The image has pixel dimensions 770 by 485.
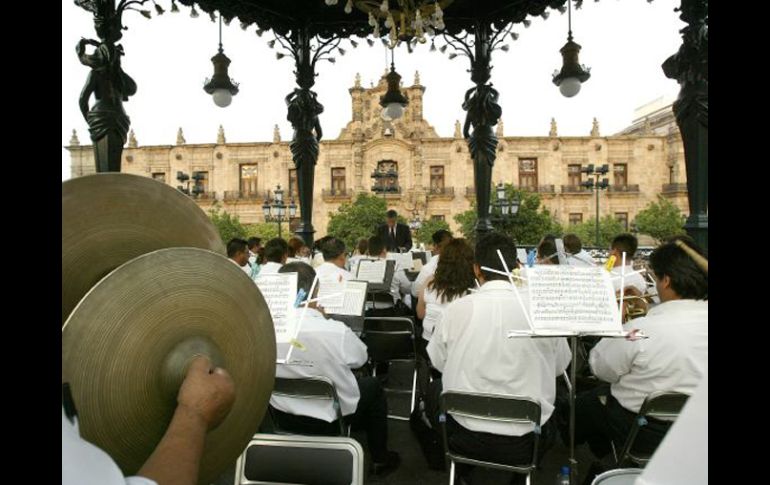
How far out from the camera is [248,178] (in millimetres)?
40750

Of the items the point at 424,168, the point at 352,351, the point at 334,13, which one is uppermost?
the point at 424,168

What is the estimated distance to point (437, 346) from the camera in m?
2.94

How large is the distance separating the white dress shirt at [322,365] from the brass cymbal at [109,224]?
1.77 m

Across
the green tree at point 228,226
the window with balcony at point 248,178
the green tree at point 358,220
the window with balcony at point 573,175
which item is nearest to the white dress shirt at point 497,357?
the green tree at point 358,220

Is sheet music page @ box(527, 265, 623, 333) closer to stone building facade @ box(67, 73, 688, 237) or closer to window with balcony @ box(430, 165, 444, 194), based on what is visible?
stone building facade @ box(67, 73, 688, 237)

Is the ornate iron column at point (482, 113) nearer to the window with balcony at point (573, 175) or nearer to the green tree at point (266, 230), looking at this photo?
the green tree at point (266, 230)

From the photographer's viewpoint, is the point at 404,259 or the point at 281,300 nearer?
the point at 281,300

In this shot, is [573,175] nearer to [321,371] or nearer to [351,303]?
[351,303]

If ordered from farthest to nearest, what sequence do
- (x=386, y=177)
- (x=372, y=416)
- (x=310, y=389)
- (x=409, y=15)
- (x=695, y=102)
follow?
1. (x=386, y=177)
2. (x=409, y=15)
3. (x=695, y=102)
4. (x=372, y=416)
5. (x=310, y=389)

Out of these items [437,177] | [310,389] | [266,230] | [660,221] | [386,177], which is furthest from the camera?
[437,177]

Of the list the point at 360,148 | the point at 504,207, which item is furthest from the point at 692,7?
the point at 360,148

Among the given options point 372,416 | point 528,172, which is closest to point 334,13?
point 372,416
